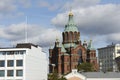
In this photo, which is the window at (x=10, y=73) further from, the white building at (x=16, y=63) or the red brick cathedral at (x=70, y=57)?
the red brick cathedral at (x=70, y=57)

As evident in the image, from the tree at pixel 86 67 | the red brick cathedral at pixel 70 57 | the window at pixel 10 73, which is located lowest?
the window at pixel 10 73

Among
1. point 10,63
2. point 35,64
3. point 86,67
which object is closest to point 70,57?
point 86,67

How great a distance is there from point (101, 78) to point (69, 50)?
51.0 m

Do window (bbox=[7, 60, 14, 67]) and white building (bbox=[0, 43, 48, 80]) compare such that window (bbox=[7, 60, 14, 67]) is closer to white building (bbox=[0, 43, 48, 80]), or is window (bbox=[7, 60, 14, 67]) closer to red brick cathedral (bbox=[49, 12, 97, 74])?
white building (bbox=[0, 43, 48, 80])

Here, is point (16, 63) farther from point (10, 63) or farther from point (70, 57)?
point (70, 57)

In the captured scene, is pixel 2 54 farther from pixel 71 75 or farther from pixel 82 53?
pixel 82 53

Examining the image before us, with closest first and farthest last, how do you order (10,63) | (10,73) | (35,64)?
(10,73) < (10,63) < (35,64)

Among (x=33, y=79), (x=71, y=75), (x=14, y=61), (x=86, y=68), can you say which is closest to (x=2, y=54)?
(x=14, y=61)

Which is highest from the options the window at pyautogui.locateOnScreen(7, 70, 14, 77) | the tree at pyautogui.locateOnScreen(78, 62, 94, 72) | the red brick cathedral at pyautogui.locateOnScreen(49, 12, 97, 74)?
the red brick cathedral at pyautogui.locateOnScreen(49, 12, 97, 74)

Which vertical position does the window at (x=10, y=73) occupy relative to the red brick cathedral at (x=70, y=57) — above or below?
below

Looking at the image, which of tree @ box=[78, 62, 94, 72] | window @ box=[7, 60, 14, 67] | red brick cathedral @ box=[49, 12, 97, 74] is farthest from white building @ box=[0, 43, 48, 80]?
red brick cathedral @ box=[49, 12, 97, 74]

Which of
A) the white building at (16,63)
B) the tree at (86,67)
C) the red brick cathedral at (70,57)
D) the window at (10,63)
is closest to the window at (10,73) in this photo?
the white building at (16,63)

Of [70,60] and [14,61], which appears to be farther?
[70,60]

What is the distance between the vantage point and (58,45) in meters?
198
